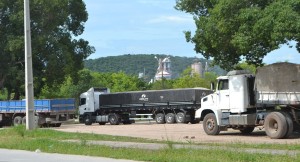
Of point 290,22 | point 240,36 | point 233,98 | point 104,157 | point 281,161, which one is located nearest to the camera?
point 281,161

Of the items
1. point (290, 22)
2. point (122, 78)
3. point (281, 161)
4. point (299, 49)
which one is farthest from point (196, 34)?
point (122, 78)

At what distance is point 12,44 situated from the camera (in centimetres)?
4741

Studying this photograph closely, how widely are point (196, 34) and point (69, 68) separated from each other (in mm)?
27642

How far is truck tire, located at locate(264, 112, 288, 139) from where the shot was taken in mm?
23578

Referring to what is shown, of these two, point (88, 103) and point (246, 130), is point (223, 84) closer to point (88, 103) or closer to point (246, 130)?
point (246, 130)

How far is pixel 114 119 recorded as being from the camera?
50062 millimetres

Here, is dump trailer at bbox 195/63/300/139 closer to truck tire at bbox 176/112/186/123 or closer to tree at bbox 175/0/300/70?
tree at bbox 175/0/300/70

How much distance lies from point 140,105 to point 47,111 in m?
9.58

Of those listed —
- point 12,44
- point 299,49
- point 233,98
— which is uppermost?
point 12,44

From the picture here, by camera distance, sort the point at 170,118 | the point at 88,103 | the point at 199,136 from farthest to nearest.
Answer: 1. the point at 88,103
2. the point at 170,118
3. the point at 199,136

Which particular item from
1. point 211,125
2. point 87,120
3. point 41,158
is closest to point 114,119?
point 87,120

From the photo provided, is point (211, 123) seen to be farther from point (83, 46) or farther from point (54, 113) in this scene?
point (83, 46)

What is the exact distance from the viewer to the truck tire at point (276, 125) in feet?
77.4

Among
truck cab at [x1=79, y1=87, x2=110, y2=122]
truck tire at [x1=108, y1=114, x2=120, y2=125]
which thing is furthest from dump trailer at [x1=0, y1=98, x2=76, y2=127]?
truck cab at [x1=79, y1=87, x2=110, y2=122]
